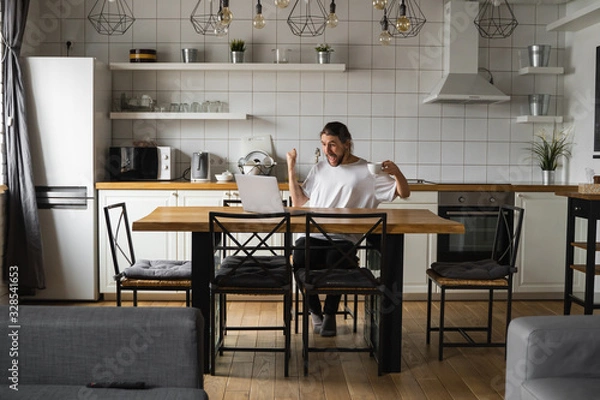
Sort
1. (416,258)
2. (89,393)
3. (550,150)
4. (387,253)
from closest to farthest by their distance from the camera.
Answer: (89,393), (387,253), (416,258), (550,150)

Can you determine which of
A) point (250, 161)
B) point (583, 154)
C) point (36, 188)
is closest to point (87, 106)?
point (36, 188)

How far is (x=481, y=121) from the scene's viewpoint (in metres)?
5.66

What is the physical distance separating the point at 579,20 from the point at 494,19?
2.30 feet

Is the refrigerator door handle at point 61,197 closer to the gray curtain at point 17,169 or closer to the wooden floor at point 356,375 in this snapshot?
the gray curtain at point 17,169

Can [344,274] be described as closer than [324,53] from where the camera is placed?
Yes

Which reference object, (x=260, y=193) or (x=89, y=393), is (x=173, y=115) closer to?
(x=260, y=193)

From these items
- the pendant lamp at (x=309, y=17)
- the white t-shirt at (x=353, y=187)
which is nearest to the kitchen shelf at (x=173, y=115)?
the pendant lamp at (x=309, y=17)

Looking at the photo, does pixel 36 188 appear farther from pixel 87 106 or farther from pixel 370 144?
Answer: pixel 370 144

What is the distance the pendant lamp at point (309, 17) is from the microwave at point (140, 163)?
4.62 feet

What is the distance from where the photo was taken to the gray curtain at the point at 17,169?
15.5 ft

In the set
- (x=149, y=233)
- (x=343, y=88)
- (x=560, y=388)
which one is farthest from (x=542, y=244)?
(x=560, y=388)

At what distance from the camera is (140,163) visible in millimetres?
5285

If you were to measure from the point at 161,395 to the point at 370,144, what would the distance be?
3.82 meters

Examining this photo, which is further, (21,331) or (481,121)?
(481,121)
